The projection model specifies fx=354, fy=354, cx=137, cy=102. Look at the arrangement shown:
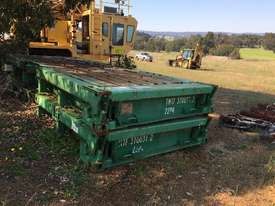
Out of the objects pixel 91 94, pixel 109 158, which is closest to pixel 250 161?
pixel 109 158

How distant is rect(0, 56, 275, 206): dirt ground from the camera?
4.15 meters

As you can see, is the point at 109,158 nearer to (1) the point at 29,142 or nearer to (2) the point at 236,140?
(1) the point at 29,142

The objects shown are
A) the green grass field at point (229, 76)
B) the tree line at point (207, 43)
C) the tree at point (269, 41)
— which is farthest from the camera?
the tree at point (269, 41)

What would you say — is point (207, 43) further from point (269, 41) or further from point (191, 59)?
point (191, 59)

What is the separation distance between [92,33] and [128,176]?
677 cm

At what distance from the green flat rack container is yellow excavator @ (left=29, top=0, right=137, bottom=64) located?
13.4 feet

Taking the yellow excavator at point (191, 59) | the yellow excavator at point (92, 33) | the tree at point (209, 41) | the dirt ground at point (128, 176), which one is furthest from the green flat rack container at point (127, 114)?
the tree at point (209, 41)

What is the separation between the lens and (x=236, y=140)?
6.86m

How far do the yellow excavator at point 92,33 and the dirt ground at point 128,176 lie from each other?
13.9 feet

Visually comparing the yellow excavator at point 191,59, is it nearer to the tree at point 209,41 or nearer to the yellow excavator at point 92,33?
the yellow excavator at point 92,33

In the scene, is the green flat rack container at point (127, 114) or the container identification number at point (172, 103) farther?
the container identification number at point (172, 103)

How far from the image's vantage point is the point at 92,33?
1061 centimetres

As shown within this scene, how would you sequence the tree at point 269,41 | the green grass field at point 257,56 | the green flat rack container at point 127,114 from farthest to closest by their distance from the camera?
1. the tree at point 269,41
2. the green grass field at point 257,56
3. the green flat rack container at point 127,114

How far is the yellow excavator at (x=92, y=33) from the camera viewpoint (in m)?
10.1
